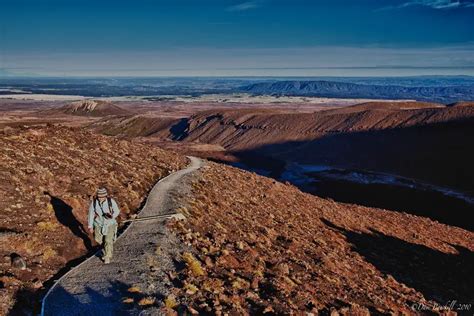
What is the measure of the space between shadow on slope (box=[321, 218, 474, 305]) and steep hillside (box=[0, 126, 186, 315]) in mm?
10919

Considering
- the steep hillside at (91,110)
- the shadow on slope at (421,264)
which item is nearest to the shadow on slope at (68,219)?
the shadow on slope at (421,264)

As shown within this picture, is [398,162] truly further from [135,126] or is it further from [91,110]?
[91,110]

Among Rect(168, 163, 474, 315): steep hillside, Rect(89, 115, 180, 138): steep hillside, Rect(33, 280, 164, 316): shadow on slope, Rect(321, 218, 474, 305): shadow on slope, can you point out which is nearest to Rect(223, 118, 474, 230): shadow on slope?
Rect(168, 163, 474, 315): steep hillside

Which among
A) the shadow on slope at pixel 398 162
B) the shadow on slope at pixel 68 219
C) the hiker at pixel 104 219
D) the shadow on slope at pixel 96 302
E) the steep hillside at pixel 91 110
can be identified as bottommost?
the shadow on slope at pixel 398 162

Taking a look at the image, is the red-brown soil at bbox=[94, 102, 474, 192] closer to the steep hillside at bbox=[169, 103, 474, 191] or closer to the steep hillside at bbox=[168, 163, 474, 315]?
the steep hillside at bbox=[169, 103, 474, 191]

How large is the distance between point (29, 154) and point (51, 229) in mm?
7561

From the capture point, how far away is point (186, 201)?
20578 millimetres

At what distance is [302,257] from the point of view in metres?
18.0

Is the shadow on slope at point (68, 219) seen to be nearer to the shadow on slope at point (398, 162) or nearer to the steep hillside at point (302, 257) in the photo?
the steep hillside at point (302, 257)

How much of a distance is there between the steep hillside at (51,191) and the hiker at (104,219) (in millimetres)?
1341

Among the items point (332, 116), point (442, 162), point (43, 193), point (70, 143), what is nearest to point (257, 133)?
point (332, 116)

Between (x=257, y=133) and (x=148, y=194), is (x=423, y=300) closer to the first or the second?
(x=148, y=194)

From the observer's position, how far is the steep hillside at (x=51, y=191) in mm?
12562

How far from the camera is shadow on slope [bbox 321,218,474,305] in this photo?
66.3 feet
